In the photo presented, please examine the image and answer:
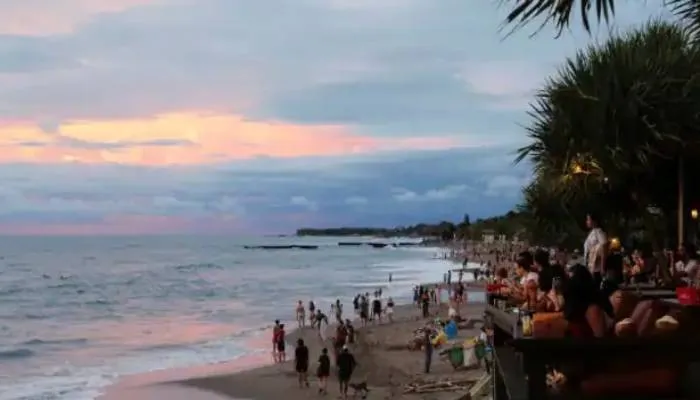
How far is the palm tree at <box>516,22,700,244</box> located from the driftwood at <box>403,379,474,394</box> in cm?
430

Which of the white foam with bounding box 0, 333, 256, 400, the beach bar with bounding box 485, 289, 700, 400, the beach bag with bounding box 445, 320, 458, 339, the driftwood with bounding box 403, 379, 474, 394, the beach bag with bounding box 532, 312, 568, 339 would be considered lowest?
the white foam with bounding box 0, 333, 256, 400

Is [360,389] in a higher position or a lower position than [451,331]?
lower

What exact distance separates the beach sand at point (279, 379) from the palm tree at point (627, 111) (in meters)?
4.81

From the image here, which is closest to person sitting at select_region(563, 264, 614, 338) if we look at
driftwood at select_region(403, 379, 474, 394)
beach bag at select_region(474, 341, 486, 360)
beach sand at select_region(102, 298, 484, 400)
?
beach sand at select_region(102, 298, 484, 400)

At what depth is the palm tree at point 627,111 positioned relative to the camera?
1452 centimetres

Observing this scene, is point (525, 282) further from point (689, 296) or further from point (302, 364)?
point (302, 364)

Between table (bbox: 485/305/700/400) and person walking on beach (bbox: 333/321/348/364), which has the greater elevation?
table (bbox: 485/305/700/400)

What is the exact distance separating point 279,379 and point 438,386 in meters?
5.53

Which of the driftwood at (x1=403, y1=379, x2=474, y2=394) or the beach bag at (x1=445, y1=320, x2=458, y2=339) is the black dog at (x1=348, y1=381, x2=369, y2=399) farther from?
the beach bag at (x1=445, y1=320, x2=458, y2=339)

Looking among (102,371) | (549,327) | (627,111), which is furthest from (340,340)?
(549,327)

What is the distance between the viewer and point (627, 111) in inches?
570

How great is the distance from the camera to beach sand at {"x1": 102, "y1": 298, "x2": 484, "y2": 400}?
20.0m

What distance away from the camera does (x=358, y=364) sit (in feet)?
79.6

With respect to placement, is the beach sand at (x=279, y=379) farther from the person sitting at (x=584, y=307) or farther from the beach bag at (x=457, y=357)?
the person sitting at (x=584, y=307)
